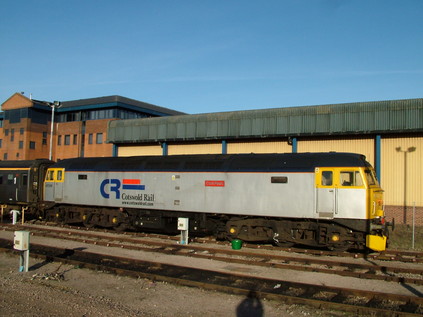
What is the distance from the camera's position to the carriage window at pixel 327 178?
14.5 metres

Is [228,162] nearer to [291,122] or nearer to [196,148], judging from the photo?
[291,122]

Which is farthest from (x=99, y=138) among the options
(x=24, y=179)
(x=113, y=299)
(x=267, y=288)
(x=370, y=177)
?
(x=267, y=288)

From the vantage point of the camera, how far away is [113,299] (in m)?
9.01

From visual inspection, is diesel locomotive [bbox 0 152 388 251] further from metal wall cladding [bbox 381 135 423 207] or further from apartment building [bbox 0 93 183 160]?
apartment building [bbox 0 93 183 160]

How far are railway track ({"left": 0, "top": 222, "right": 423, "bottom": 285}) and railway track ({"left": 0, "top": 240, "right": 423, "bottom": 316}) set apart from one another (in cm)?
192

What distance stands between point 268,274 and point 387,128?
14800 millimetres

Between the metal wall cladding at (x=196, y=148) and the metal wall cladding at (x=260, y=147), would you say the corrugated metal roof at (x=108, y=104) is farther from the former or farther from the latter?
A: the metal wall cladding at (x=260, y=147)

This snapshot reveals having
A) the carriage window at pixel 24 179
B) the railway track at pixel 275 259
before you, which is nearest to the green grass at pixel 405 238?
the railway track at pixel 275 259

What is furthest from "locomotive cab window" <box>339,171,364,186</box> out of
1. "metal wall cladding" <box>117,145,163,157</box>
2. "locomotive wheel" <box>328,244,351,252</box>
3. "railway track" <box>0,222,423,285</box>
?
"metal wall cladding" <box>117,145,163,157</box>

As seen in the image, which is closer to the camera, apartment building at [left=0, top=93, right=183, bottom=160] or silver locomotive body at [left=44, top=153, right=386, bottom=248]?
silver locomotive body at [left=44, top=153, right=386, bottom=248]

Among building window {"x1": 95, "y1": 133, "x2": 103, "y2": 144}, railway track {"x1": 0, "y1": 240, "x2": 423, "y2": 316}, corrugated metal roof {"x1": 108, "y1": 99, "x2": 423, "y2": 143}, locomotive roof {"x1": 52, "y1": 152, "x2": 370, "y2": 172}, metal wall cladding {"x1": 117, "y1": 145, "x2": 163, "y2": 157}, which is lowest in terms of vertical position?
railway track {"x1": 0, "y1": 240, "x2": 423, "y2": 316}

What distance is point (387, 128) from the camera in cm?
2233

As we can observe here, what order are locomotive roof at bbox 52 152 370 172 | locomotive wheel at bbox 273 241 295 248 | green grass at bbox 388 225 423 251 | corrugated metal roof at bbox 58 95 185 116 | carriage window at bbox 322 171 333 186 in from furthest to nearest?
1. corrugated metal roof at bbox 58 95 185 116
2. green grass at bbox 388 225 423 251
3. locomotive wheel at bbox 273 241 295 248
4. locomotive roof at bbox 52 152 370 172
5. carriage window at bbox 322 171 333 186

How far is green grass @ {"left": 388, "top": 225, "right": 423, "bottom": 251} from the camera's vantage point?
16.9 m
